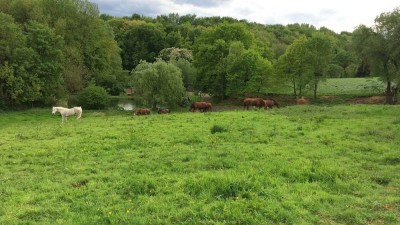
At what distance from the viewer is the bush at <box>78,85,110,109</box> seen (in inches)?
2188

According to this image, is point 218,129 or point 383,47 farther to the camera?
point 383,47

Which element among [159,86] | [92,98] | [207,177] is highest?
[159,86]

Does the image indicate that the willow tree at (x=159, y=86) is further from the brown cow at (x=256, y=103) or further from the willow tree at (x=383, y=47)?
the willow tree at (x=383, y=47)

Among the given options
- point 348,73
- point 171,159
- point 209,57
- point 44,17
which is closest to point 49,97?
point 44,17

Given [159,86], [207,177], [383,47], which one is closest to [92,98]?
[159,86]

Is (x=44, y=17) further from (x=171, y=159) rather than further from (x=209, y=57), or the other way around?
(x=171, y=159)

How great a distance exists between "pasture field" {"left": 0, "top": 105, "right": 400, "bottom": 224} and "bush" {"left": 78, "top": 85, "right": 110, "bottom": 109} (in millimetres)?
35067

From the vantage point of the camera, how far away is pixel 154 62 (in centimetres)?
5644

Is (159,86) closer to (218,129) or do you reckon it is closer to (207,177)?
(218,129)

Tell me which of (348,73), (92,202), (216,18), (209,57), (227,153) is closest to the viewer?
(92,202)

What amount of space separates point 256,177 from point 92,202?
476 centimetres

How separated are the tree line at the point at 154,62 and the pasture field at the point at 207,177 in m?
31.2

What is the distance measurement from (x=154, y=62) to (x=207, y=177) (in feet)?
153

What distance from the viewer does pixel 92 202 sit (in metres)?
9.93
